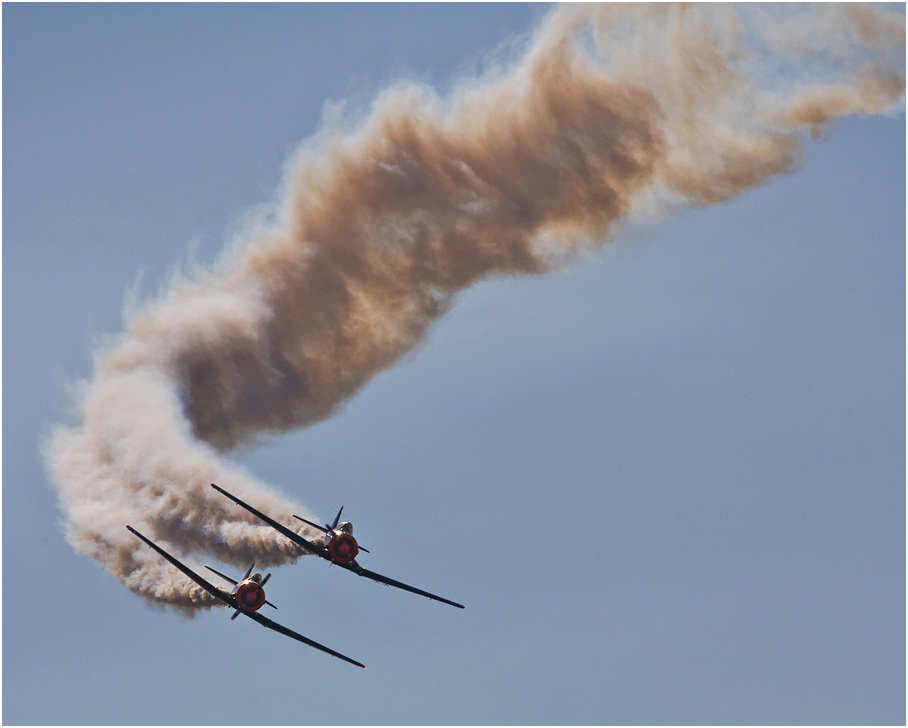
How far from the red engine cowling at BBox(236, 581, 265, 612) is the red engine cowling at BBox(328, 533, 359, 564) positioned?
11.7ft

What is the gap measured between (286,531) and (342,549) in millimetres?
2361

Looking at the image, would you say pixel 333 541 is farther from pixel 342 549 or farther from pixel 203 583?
pixel 203 583

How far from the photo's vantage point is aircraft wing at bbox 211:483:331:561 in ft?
206

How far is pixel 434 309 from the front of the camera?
233 feet

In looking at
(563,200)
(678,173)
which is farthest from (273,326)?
(678,173)

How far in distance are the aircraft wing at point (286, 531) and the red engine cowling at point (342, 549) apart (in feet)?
1.00

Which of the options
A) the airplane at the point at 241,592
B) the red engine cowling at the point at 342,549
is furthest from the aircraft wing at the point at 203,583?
the red engine cowling at the point at 342,549

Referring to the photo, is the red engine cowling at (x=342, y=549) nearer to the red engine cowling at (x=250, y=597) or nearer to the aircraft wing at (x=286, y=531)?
the aircraft wing at (x=286, y=531)

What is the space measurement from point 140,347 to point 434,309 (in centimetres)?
1336

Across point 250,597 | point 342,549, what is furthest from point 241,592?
point 342,549

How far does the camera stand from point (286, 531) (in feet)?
206

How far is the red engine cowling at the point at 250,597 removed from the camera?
6094 cm

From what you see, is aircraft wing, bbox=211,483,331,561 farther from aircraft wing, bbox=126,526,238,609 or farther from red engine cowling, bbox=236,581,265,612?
aircraft wing, bbox=126,526,238,609

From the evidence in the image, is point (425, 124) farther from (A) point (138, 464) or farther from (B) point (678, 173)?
(A) point (138, 464)
